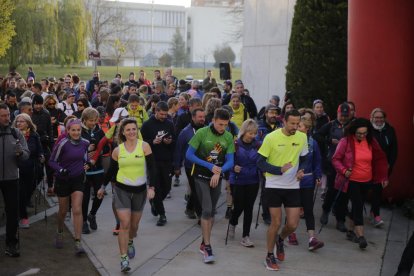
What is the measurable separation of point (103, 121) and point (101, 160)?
5.68ft

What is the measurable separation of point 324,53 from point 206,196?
21.7ft

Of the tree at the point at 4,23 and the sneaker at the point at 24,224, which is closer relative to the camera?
the sneaker at the point at 24,224

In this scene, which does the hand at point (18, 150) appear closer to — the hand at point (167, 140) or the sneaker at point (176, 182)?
the hand at point (167, 140)

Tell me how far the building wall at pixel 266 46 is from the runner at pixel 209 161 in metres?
10.2

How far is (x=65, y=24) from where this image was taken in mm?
41219

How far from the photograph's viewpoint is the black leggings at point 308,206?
841 cm

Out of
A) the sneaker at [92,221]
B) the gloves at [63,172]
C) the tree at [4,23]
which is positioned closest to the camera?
the gloves at [63,172]

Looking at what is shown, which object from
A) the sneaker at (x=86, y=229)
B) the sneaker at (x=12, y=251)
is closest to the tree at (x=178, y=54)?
the sneaker at (x=86, y=229)

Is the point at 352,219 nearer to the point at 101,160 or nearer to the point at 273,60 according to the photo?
the point at 101,160

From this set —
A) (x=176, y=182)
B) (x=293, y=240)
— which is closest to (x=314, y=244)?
(x=293, y=240)

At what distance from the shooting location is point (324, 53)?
1345cm

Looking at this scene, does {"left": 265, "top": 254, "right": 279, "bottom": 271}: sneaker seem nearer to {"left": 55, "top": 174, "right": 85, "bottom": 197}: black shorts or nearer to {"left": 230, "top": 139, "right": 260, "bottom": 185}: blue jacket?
{"left": 230, "top": 139, "right": 260, "bottom": 185}: blue jacket

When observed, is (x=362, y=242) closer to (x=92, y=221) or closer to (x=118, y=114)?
(x=92, y=221)

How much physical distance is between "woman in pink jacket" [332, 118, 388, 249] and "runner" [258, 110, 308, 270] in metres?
1.26
